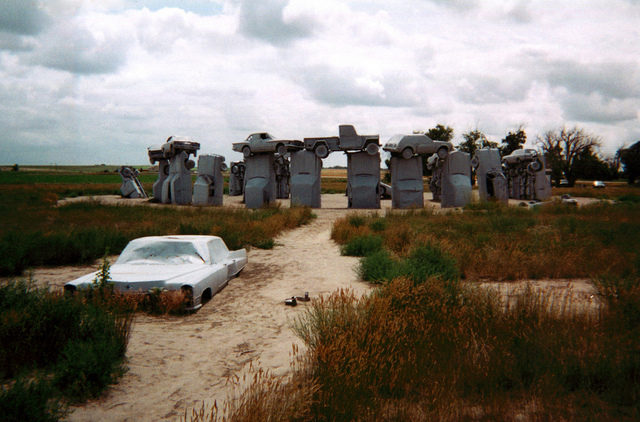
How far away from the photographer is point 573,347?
4.09 m

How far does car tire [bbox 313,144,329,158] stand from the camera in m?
23.3

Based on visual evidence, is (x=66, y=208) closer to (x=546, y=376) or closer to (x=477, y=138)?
(x=546, y=376)

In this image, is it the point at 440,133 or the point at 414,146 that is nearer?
the point at 414,146

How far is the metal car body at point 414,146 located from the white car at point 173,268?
16001 mm

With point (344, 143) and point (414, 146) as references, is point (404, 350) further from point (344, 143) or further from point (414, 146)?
point (414, 146)

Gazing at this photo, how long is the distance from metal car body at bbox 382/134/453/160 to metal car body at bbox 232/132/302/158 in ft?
17.6

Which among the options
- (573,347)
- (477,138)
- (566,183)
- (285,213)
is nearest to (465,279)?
(573,347)

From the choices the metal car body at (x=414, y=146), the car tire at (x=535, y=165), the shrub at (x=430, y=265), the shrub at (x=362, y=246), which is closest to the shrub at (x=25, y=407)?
the shrub at (x=430, y=265)

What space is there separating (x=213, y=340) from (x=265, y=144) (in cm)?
1934

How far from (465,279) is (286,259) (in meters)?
4.67

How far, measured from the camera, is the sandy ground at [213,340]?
3891 mm

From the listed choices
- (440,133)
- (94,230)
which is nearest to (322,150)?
(94,230)

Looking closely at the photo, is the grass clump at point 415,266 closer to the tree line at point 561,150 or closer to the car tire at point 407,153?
the car tire at point 407,153

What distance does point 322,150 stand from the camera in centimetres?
2331
